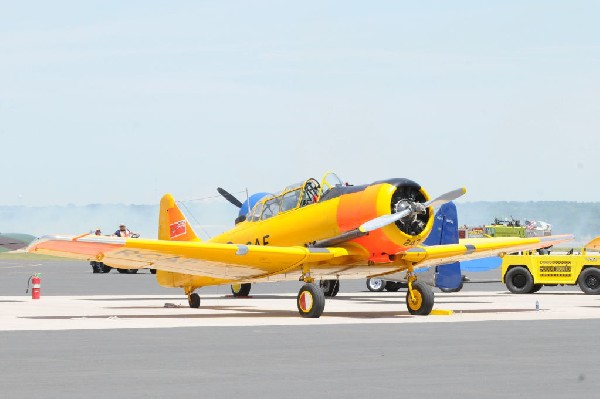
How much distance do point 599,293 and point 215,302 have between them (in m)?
13.2

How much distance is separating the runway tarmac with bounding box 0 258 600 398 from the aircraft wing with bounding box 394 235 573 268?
142 centimetres

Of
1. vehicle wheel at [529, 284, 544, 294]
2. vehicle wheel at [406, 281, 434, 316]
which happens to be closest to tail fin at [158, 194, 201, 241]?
vehicle wheel at [406, 281, 434, 316]

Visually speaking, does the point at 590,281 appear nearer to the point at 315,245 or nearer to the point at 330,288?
the point at 330,288

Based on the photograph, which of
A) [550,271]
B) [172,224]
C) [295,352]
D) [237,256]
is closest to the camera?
[295,352]

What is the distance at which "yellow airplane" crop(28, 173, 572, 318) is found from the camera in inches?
1026

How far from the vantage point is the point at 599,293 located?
39.7 meters

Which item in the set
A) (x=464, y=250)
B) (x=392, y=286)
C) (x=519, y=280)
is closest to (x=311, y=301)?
(x=464, y=250)

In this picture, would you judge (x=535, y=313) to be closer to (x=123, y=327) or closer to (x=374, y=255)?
(x=374, y=255)

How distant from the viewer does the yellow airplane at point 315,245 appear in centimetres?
2606

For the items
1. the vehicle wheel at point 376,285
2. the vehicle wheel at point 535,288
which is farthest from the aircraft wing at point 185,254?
the vehicle wheel at point 535,288

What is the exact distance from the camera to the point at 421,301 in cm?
2720

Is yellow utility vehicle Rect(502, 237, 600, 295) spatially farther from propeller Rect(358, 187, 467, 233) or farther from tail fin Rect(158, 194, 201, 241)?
propeller Rect(358, 187, 467, 233)

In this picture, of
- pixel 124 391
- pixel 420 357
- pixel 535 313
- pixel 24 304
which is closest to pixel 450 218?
pixel 535 313

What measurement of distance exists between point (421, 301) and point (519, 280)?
47.5 ft
